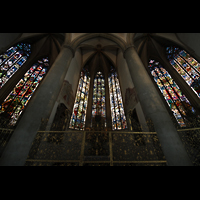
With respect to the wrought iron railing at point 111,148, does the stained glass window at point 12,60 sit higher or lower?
higher

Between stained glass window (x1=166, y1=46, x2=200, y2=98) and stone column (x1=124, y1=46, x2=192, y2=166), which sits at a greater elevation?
stained glass window (x1=166, y1=46, x2=200, y2=98)

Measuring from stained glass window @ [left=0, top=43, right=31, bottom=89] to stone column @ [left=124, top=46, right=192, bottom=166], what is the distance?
359 inches

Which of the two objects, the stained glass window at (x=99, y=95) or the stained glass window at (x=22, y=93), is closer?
the stained glass window at (x=22, y=93)

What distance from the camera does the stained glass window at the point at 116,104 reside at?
876cm

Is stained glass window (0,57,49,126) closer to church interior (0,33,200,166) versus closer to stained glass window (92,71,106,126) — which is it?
church interior (0,33,200,166)

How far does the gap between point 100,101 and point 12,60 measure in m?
8.30

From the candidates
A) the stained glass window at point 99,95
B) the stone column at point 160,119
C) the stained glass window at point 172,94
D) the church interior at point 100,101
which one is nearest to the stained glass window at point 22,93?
the church interior at point 100,101

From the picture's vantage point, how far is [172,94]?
870 cm

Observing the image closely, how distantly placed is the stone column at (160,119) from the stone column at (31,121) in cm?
420

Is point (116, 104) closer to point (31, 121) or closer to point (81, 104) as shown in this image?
point (81, 104)

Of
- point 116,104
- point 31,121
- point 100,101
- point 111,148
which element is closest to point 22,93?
point 31,121

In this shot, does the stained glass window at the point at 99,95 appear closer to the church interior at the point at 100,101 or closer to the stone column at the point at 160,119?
the church interior at the point at 100,101

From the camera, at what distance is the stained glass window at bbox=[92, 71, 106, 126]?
33.0 ft

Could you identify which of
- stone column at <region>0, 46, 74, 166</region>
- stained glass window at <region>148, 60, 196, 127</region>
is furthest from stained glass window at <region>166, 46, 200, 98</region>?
stone column at <region>0, 46, 74, 166</region>
